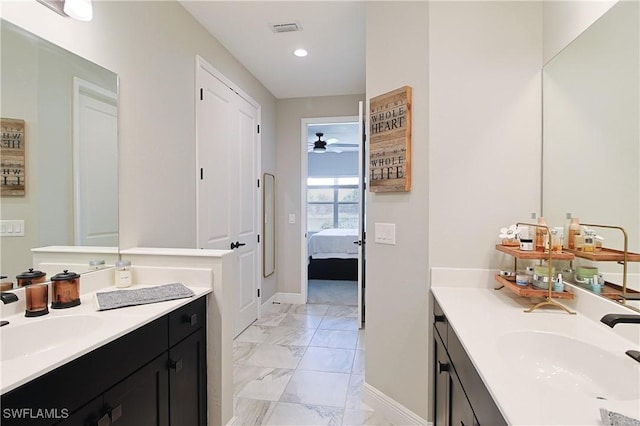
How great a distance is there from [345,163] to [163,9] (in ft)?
22.3

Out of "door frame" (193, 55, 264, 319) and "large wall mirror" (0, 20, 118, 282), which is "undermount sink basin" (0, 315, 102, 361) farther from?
"door frame" (193, 55, 264, 319)

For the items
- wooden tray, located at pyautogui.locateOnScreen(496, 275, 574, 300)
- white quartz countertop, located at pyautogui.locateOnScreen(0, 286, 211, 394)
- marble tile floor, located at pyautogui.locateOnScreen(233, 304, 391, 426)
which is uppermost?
wooden tray, located at pyautogui.locateOnScreen(496, 275, 574, 300)

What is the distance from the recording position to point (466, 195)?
1838 mm

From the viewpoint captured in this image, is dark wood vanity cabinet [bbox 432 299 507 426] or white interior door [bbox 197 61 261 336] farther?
white interior door [bbox 197 61 261 336]

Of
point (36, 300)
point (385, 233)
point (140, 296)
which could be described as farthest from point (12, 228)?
point (385, 233)

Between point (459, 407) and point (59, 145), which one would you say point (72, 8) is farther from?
point (459, 407)

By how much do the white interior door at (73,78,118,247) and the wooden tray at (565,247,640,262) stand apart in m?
2.34

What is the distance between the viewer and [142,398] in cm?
131

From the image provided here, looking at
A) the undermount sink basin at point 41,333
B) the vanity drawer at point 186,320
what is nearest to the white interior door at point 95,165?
the undermount sink basin at point 41,333

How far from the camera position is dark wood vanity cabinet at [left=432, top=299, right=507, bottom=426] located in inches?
37.7

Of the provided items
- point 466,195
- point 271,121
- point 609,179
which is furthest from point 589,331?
point 271,121

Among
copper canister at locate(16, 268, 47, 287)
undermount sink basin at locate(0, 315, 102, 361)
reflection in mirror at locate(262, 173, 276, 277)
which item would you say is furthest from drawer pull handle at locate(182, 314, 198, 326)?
reflection in mirror at locate(262, 173, 276, 277)

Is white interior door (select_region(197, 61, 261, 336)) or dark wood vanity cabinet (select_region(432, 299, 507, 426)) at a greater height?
white interior door (select_region(197, 61, 261, 336))

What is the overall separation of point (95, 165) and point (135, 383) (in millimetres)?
1118
